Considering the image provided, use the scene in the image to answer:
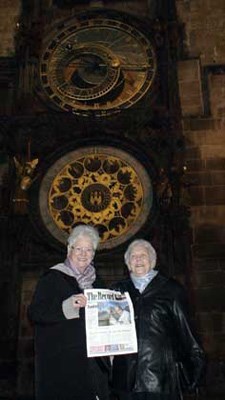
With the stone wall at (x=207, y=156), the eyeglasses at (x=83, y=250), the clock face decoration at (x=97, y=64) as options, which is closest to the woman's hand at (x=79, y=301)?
the eyeglasses at (x=83, y=250)

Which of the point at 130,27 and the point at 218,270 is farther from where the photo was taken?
the point at 130,27

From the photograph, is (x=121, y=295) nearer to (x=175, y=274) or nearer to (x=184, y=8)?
(x=175, y=274)

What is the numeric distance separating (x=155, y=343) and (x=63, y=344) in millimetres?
527

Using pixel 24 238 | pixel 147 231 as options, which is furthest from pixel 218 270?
pixel 24 238

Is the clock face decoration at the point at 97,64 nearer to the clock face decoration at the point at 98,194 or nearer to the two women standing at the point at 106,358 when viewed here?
the clock face decoration at the point at 98,194

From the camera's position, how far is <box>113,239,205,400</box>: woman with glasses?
2.42m

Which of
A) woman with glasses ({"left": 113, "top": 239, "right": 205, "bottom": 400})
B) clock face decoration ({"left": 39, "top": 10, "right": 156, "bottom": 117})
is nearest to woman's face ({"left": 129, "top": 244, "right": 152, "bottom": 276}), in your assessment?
woman with glasses ({"left": 113, "top": 239, "right": 205, "bottom": 400})

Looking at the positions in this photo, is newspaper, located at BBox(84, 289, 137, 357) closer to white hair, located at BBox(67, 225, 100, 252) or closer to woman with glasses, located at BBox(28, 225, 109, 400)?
woman with glasses, located at BBox(28, 225, 109, 400)

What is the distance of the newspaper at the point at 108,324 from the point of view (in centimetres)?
226

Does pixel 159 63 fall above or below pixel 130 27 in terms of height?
below

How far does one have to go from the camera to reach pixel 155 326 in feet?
Answer: 8.16

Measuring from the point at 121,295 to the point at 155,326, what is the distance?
0.88 feet

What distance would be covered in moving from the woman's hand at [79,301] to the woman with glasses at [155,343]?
375mm

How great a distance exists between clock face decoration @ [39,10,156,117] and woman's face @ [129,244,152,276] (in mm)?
5090
